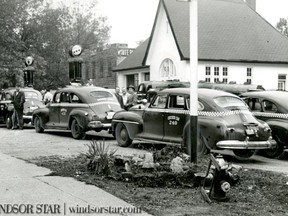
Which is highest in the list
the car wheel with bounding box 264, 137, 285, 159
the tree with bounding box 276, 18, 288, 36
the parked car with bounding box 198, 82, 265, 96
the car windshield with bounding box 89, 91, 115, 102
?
the tree with bounding box 276, 18, 288, 36

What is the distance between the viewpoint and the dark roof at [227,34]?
3666 cm

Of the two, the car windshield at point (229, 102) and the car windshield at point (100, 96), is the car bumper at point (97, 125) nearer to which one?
the car windshield at point (100, 96)

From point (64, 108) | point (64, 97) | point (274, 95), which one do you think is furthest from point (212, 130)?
point (64, 97)

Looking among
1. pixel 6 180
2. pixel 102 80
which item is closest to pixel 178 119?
pixel 6 180

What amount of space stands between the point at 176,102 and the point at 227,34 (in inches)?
1065

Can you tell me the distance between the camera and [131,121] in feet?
47.7

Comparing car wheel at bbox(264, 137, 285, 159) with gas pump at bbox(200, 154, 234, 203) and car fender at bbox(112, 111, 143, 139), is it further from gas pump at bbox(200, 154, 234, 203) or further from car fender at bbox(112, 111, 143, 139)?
gas pump at bbox(200, 154, 234, 203)

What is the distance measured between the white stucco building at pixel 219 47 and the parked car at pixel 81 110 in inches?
673

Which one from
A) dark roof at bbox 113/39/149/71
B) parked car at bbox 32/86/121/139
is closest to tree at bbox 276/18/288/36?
dark roof at bbox 113/39/149/71

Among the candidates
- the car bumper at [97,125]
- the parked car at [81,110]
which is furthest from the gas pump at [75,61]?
the car bumper at [97,125]

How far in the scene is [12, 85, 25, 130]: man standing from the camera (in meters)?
21.3

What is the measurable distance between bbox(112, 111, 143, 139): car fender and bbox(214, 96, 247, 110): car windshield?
266cm

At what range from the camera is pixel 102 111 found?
1714cm

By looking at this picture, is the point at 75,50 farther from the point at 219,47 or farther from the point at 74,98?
the point at 74,98
